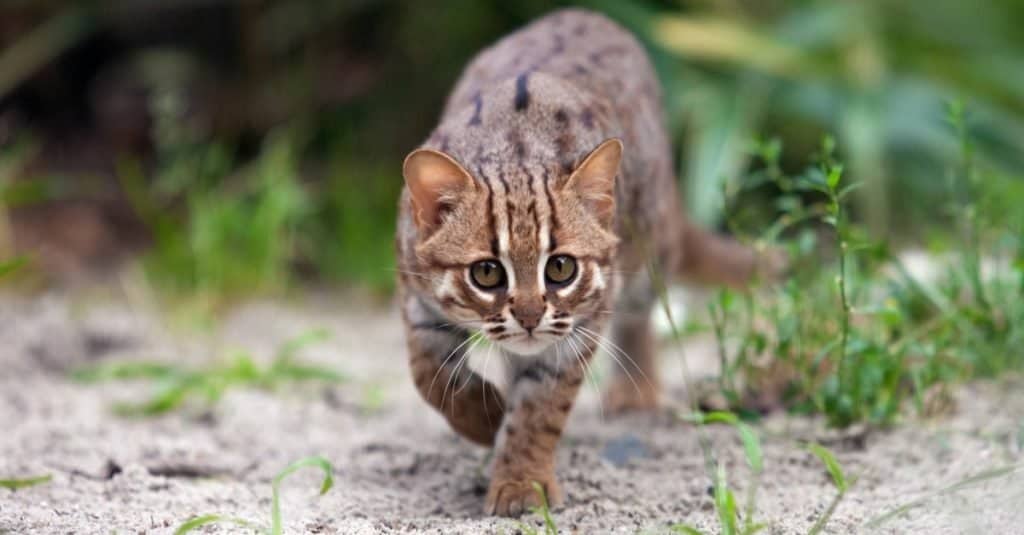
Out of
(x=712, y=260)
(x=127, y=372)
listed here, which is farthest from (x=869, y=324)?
(x=127, y=372)

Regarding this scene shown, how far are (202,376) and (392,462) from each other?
1328 millimetres

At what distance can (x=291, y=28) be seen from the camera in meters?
9.03

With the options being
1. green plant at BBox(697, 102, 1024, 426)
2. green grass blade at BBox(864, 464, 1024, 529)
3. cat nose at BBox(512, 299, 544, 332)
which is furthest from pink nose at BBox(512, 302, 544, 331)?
green grass blade at BBox(864, 464, 1024, 529)

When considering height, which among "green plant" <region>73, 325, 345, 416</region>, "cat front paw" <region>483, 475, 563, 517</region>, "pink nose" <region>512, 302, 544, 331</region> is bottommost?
"cat front paw" <region>483, 475, 563, 517</region>

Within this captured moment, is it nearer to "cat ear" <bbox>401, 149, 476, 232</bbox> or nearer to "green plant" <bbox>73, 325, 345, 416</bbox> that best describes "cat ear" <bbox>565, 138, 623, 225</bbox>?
"cat ear" <bbox>401, 149, 476, 232</bbox>

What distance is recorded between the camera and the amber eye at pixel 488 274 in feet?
12.2

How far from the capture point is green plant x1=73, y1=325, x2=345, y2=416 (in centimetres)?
531

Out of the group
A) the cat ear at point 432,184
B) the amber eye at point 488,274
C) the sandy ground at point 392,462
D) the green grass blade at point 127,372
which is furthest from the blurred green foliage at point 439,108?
the amber eye at point 488,274

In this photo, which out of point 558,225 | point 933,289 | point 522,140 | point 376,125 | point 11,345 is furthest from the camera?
point 376,125

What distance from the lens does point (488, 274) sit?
3.75 metres

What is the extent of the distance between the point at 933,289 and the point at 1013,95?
141 inches

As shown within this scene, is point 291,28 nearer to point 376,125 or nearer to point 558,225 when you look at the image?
point 376,125

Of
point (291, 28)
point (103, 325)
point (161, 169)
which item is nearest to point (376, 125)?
point (291, 28)

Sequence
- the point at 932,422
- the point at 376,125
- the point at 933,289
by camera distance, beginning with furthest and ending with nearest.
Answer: the point at 376,125 < the point at 933,289 < the point at 932,422
